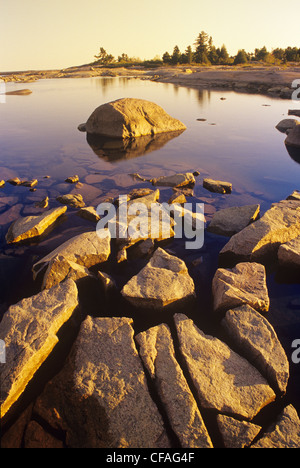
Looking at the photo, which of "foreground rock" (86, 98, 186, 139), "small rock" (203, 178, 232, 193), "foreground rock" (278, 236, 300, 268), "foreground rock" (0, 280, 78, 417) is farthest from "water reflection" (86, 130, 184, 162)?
"foreground rock" (0, 280, 78, 417)

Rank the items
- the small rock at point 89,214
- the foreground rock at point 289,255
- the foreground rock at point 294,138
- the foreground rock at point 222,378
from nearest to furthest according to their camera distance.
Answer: the foreground rock at point 222,378, the foreground rock at point 289,255, the small rock at point 89,214, the foreground rock at point 294,138

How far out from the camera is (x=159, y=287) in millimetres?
3260

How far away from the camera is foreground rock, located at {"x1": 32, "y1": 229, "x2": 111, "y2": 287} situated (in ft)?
11.1

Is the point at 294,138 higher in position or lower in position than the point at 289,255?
higher

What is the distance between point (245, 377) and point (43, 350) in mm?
1863

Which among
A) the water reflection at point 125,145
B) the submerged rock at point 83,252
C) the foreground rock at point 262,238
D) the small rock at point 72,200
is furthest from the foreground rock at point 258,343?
the water reflection at point 125,145

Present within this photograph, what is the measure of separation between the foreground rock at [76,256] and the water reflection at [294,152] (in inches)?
301

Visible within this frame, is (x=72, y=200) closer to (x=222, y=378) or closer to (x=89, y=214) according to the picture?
(x=89, y=214)

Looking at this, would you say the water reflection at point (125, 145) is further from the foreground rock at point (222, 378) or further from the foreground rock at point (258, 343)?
the foreground rock at point (222, 378)

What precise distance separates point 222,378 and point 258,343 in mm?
530

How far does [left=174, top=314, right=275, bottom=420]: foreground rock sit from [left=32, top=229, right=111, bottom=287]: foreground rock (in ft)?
5.36

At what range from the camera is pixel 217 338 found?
283 centimetres

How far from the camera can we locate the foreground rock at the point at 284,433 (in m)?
2.04

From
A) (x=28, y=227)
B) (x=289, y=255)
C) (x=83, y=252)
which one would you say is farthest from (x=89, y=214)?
(x=289, y=255)
